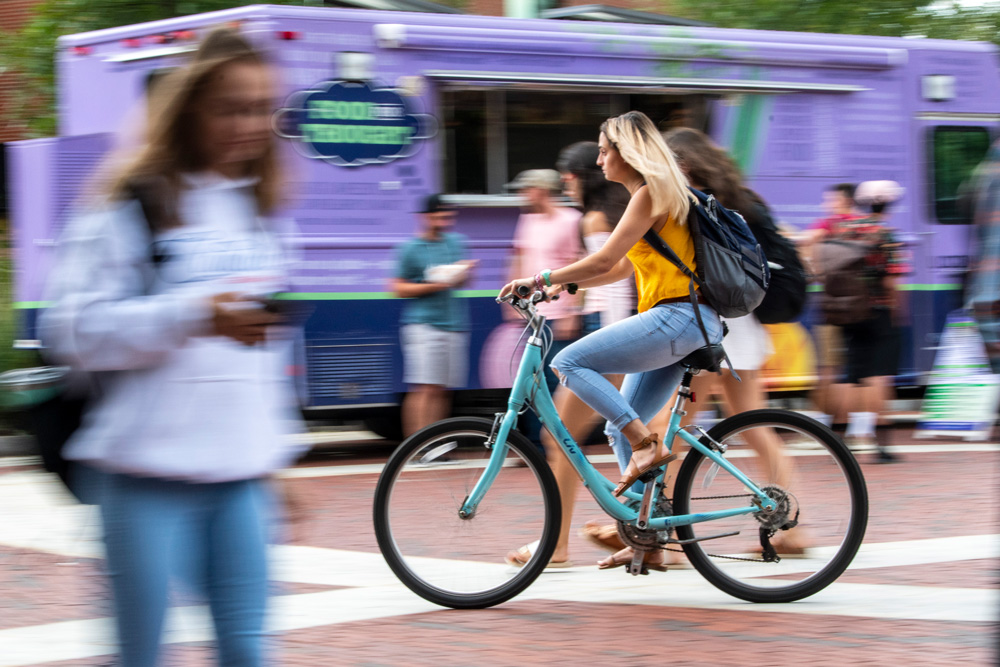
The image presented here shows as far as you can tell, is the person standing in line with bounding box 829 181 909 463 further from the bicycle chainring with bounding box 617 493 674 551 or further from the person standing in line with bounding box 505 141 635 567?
the bicycle chainring with bounding box 617 493 674 551

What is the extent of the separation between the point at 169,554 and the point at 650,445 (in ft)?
8.30

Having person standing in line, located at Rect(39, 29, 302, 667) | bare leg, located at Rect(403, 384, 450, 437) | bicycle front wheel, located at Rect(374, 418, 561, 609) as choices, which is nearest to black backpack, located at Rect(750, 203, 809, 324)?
bicycle front wheel, located at Rect(374, 418, 561, 609)

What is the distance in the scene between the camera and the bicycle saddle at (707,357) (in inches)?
177

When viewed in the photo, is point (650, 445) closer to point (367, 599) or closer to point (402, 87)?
point (367, 599)

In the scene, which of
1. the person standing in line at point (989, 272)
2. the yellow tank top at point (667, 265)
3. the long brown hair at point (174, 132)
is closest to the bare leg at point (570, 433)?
the yellow tank top at point (667, 265)

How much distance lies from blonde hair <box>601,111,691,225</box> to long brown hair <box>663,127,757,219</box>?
284mm

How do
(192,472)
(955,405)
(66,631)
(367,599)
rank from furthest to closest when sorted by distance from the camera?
(955,405) < (367,599) < (66,631) < (192,472)

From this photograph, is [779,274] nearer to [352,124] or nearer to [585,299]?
[585,299]

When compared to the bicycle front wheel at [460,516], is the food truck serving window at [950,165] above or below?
above

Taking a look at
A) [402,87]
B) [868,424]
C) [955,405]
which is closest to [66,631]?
[402,87]

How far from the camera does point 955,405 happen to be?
960 cm

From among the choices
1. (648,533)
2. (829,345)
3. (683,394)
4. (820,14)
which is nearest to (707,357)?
(683,394)

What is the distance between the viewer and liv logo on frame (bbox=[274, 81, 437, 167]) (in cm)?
855

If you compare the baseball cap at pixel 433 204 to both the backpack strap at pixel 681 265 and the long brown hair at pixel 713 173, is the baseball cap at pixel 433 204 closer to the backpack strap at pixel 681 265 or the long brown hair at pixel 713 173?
the long brown hair at pixel 713 173
